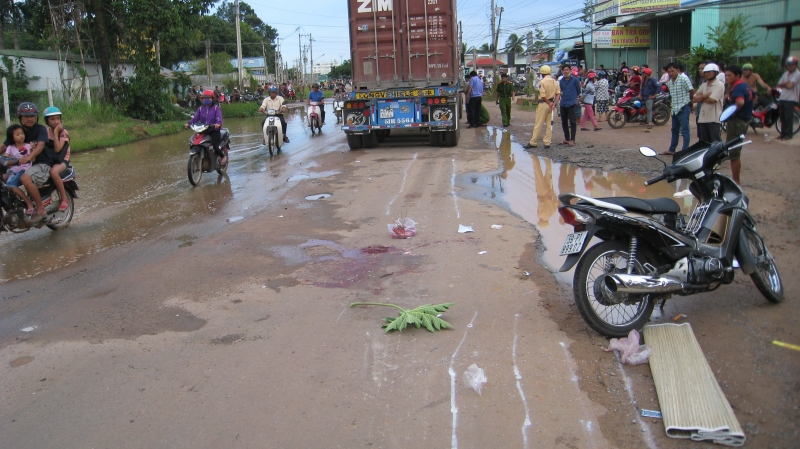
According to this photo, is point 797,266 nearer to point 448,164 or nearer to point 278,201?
point 278,201

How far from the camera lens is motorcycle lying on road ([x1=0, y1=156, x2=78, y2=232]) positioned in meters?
7.16

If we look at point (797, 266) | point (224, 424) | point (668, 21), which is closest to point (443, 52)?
point (797, 266)

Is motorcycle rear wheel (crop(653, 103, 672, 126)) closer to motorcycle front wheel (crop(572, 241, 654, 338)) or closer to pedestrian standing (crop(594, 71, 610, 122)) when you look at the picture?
pedestrian standing (crop(594, 71, 610, 122))

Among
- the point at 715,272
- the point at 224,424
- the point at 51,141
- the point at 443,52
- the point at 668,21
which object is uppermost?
the point at 668,21

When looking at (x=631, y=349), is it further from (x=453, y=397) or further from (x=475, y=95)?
(x=475, y=95)

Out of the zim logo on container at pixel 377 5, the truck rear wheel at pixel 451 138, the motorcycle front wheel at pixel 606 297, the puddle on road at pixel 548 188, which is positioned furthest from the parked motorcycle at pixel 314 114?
the motorcycle front wheel at pixel 606 297

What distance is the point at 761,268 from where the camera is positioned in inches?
181

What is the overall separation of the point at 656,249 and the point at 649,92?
13.7 m

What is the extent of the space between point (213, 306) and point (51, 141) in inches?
165

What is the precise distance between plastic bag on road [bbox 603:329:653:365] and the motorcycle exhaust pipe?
29 centimetres

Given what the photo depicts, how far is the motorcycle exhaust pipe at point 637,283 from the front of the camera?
3936mm

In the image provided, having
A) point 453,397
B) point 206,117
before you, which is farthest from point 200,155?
Result: point 453,397

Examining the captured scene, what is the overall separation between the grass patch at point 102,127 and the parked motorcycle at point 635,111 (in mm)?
14492

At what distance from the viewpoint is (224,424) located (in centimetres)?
321
